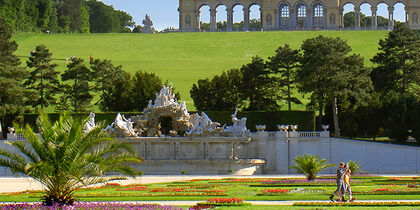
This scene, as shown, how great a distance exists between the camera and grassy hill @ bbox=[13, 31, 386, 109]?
77.6 metres

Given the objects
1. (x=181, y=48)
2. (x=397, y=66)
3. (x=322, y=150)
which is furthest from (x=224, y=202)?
(x=181, y=48)

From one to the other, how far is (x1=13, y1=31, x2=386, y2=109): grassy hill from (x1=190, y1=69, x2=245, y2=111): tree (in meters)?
12.9

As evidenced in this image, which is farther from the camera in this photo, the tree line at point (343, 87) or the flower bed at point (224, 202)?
the tree line at point (343, 87)

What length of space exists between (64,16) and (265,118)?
87.6 meters

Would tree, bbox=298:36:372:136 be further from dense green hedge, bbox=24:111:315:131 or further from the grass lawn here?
the grass lawn

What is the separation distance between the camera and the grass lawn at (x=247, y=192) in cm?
2658

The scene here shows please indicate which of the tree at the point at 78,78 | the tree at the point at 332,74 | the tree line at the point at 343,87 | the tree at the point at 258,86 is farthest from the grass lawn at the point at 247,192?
the tree at the point at 78,78

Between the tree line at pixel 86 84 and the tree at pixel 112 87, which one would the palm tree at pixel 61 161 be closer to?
the tree line at pixel 86 84

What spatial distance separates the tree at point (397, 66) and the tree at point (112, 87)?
664 inches

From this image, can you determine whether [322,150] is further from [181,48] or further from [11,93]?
[181,48]

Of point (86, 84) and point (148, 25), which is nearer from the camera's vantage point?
point (86, 84)

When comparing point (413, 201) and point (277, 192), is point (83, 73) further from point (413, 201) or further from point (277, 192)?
point (413, 201)

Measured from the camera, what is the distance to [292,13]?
376 ft

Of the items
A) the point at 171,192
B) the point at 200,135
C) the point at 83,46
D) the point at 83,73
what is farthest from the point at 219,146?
the point at 83,46
